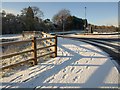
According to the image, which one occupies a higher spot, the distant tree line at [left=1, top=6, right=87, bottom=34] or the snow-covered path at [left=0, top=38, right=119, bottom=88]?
the distant tree line at [left=1, top=6, right=87, bottom=34]

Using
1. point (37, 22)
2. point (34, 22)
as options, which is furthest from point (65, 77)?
point (37, 22)

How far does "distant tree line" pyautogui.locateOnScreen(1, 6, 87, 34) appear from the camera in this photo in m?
61.5

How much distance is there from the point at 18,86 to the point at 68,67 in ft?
9.93

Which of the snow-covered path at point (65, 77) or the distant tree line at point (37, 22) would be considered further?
the distant tree line at point (37, 22)

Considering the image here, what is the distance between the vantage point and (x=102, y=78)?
7.12 metres

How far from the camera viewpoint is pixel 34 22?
236ft

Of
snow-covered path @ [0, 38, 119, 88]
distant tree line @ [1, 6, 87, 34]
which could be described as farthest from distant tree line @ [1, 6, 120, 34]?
snow-covered path @ [0, 38, 119, 88]

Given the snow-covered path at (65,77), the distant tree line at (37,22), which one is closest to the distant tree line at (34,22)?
the distant tree line at (37,22)

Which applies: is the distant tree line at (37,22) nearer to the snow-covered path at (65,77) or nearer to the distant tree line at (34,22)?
the distant tree line at (34,22)

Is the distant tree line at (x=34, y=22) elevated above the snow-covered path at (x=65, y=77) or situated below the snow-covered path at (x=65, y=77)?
above

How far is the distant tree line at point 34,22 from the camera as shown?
61.5 m

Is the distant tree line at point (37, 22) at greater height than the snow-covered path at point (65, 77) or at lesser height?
greater

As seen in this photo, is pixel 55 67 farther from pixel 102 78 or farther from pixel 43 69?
pixel 102 78

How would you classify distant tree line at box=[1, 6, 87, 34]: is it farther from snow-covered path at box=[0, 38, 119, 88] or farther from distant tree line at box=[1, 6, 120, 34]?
snow-covered path at box=[0, 38, 119, 88]
